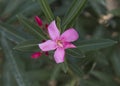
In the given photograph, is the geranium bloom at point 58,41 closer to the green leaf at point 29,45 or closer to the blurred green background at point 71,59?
the green leaf at point 29,45

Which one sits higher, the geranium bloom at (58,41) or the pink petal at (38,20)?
the pink petal at (38,20)

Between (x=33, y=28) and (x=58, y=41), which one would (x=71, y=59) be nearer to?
(x=33, y=28)

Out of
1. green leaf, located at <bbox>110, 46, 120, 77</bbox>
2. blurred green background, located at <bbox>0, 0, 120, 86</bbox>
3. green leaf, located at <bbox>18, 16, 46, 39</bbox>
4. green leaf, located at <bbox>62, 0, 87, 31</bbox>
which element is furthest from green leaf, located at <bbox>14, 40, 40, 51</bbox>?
green leaf, located at <bbox>110, 46, 120, 77</bbox>

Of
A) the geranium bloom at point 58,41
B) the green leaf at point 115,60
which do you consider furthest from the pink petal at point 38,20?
the green leaf at point 115,60

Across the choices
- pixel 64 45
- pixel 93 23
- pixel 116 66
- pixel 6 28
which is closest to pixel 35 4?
pixel 6 28

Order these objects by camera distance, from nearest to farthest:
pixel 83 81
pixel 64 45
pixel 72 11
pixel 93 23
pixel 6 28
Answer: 1. pixel 64 45
2. pixel 72 11
3. pixel 6 28
4. pixel 83 81
5. pixel 93 23

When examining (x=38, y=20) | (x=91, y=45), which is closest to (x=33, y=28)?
(x=38, y=20)

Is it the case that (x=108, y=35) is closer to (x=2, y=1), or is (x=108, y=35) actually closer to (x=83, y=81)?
(x=83, y=81)
